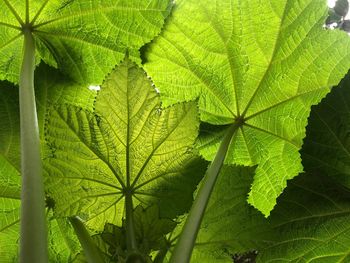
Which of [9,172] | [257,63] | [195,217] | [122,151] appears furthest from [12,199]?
[257,63]

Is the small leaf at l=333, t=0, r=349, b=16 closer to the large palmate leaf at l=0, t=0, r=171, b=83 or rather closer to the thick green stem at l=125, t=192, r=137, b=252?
the large palmate leaf at l=0, t=0, r=171, b=83

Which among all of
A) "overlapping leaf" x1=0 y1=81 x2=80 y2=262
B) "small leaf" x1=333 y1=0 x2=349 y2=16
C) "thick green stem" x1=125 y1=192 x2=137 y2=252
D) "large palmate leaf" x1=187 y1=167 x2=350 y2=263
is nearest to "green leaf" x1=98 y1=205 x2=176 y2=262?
"thick green stem" x1=125 y1=192 x2=137 y2=252

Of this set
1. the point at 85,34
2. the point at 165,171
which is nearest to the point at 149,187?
the point at 165,171

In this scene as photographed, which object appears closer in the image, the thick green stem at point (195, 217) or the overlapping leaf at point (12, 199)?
the thick green stem at point (195, 217)

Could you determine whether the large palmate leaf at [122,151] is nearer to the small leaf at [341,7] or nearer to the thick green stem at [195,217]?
the thick green stem at [195,217]

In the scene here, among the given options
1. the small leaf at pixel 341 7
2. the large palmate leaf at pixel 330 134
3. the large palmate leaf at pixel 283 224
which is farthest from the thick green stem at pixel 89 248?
the small leaf at pixel 341 7

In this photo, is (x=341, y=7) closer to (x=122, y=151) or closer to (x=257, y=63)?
(x=257, y=63)

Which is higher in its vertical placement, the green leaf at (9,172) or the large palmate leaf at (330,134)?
the green leaf at (9,172)
